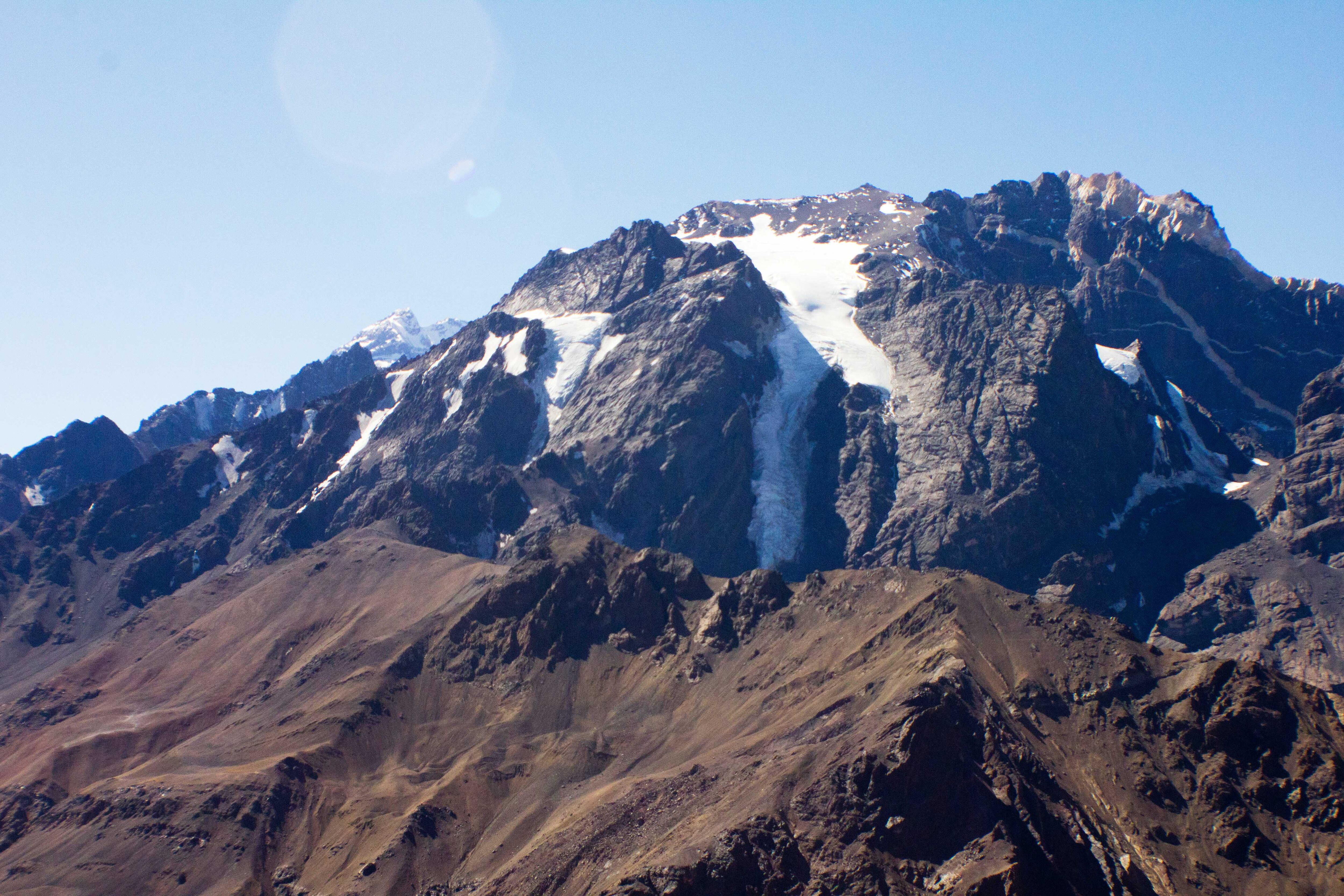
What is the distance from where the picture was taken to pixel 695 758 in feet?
454

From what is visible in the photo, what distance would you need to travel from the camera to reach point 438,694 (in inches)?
6895

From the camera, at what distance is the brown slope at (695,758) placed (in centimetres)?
10762

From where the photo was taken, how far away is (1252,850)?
11125 centimetres

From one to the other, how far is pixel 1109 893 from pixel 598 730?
247 ft

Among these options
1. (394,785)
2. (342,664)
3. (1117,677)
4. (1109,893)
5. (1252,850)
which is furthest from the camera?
(342,664)

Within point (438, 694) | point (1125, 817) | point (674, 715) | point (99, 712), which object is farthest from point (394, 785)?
point (1125, 817)

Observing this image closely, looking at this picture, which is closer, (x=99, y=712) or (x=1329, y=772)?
(x=1329, y=772)

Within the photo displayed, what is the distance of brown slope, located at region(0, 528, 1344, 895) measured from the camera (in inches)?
4237

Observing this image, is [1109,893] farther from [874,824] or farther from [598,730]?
[598,730]

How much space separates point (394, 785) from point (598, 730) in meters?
28.1

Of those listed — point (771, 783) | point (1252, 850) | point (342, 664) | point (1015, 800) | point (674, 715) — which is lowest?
point (1252, 850)

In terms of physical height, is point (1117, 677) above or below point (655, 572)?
below

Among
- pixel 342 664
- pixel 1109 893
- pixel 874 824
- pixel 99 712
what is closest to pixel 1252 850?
pixel 1109 893

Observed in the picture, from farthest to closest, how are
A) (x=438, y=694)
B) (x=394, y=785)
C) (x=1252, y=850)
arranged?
(x=438, y=694), (x=394, y=785), (x=1252, y=850)
